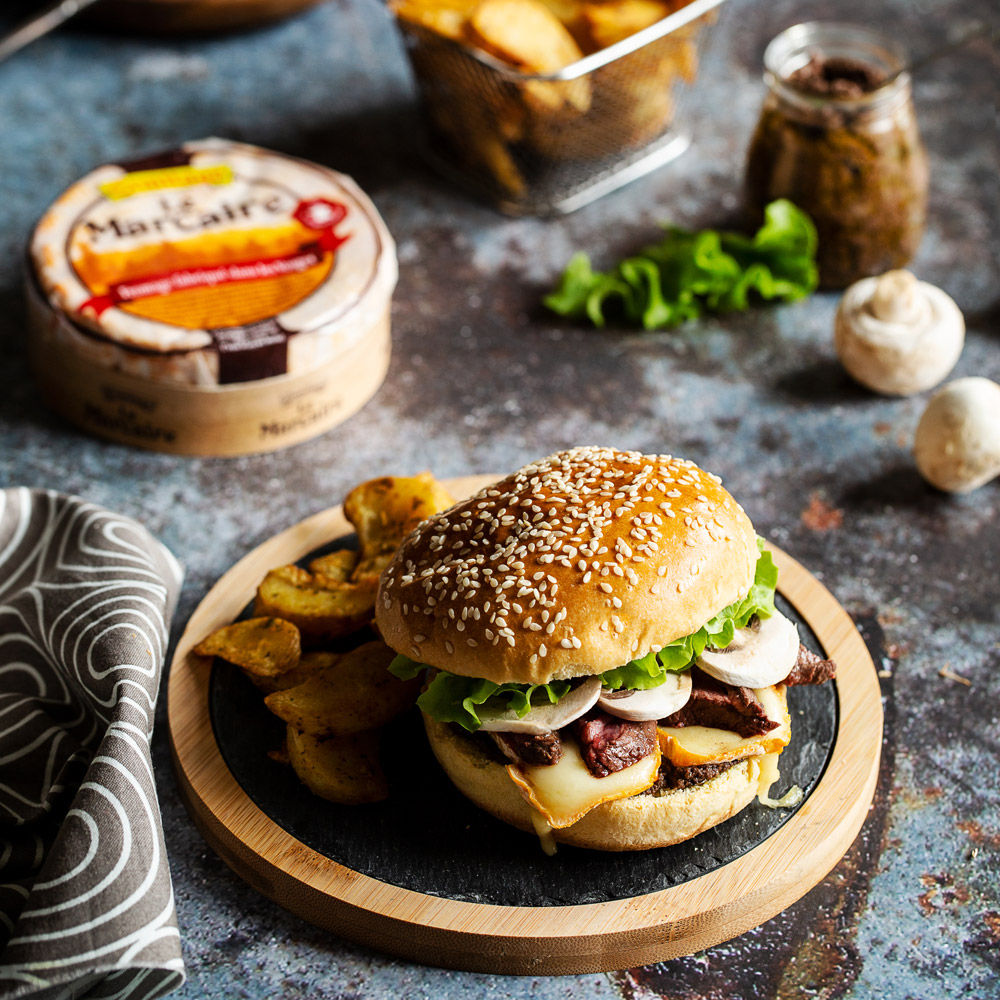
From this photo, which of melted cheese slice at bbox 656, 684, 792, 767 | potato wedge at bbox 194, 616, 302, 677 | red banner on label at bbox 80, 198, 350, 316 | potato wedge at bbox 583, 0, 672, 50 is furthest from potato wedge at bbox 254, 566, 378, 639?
potato wedge at bbox 583, 0, 672, 50

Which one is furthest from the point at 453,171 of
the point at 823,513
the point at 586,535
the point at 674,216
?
the point at 586,535

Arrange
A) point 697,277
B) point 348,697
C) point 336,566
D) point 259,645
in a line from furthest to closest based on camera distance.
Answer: point 697,277 < point 336,566 < point 259,645 < point 348,697

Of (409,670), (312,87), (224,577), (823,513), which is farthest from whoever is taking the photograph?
(312,87)

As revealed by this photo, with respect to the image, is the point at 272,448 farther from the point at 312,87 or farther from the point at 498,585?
the point at 312,87

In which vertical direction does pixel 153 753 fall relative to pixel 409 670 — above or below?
below

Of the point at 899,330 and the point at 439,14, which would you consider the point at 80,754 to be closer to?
the point at 899,330

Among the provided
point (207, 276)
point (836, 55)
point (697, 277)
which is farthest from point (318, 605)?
point (836, 55)

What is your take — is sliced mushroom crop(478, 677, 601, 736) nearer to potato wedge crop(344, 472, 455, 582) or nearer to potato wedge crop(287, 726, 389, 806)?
potato wedge crop(287, 726, 389, 806)
